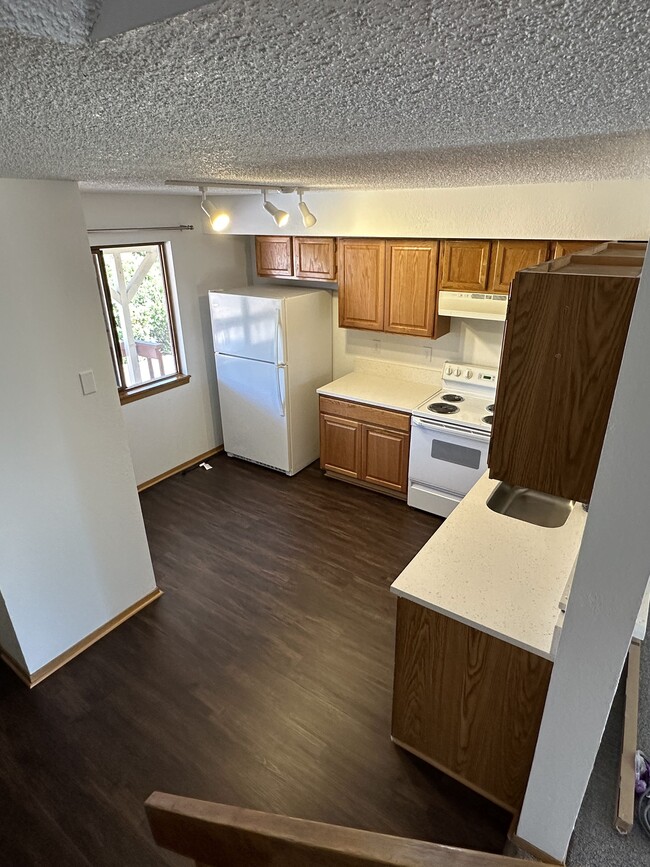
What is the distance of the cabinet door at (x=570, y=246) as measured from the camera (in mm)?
2882

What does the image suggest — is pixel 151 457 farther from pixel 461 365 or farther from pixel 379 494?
pixel 461 365

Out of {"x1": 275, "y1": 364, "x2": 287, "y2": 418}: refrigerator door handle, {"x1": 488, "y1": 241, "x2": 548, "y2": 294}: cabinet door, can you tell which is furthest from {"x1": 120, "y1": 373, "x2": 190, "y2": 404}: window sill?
{"x1": 488, "y1": 241, "x2": 548, "y2": 294}: cabinet door

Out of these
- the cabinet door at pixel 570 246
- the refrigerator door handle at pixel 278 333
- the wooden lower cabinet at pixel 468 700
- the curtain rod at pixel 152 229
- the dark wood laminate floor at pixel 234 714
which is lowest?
the dark wood laminate floor at pixel 234 714

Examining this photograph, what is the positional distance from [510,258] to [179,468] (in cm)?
327

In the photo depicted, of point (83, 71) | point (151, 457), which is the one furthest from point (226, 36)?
point (151, 457)

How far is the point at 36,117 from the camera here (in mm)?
819

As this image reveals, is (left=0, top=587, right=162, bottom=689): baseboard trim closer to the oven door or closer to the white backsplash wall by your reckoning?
the oven door

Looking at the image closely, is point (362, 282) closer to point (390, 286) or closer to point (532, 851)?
point (390, 286)

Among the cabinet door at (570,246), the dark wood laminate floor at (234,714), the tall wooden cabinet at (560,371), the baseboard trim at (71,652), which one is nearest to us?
the tall wooden cabinet at (560,371)

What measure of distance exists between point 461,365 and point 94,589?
2968mm

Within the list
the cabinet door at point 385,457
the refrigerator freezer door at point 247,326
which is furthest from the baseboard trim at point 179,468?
the cabinet door at point 385,457

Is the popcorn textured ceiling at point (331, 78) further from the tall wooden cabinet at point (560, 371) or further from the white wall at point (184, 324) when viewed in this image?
the white wall at point (184, 324)

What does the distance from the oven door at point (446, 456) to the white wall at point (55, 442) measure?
2.02 meters

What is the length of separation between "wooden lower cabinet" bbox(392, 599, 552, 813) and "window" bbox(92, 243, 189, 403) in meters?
3.01
